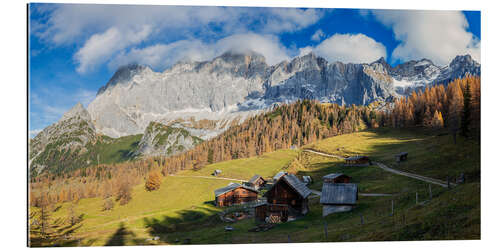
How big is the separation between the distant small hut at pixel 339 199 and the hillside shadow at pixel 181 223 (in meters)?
12.3

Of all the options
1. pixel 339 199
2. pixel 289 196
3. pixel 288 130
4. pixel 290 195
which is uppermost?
pixel 288 130

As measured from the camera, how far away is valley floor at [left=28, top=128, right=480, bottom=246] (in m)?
16.0

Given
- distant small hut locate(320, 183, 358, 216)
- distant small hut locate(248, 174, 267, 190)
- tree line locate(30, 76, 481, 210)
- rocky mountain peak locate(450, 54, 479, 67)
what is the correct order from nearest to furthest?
1. rocky mountain peak locate(450, 54, 479, 67)
2. distant small hut locate(320, 183, 358, 216)
3. tree line locate(30, 76, 481, 210)
4. distant small hut locate(248, 174, 267, 190)

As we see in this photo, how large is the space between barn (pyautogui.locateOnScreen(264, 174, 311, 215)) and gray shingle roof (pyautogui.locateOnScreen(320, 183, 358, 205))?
103 inches

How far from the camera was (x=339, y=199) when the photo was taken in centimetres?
2491

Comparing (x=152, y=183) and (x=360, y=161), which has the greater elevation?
(x=360, y=161)

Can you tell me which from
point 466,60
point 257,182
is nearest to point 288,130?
point 257,182

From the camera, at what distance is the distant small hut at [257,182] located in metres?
49.9

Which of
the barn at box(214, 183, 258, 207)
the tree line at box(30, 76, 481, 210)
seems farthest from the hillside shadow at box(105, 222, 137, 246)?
the barn at box(214, 183, 258, 207)

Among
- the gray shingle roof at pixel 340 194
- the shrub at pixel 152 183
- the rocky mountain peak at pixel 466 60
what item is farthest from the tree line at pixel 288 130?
the gray shingle roof at pixel 340 194

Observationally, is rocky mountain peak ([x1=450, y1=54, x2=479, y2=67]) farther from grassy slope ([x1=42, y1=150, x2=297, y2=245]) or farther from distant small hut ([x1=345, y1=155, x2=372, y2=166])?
grassy slope ([x1=42, y1=150, x2=297, y2=245])

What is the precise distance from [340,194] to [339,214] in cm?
175

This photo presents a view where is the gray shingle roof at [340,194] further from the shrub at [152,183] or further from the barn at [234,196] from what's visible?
the shrub at [152,183]

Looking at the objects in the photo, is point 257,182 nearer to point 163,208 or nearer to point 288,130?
point 163,208
